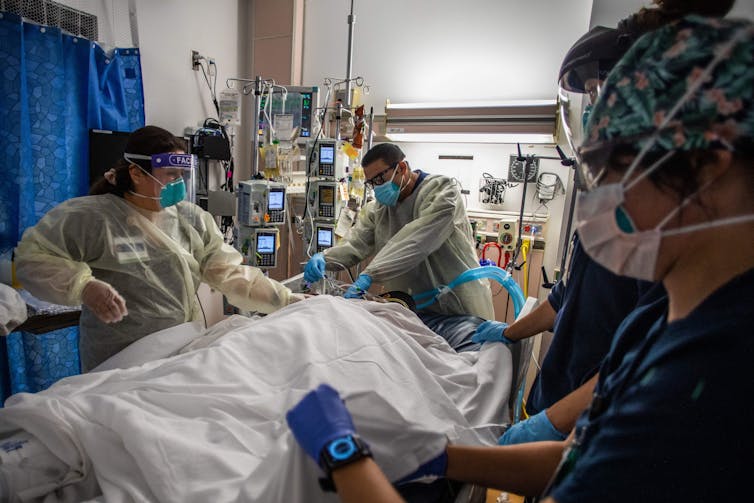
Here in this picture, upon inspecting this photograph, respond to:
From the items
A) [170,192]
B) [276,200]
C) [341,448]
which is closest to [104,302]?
[170,192]

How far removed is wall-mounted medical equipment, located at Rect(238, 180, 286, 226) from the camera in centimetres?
339

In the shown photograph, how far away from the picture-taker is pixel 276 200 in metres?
3.48

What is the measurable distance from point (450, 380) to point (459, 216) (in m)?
1.26

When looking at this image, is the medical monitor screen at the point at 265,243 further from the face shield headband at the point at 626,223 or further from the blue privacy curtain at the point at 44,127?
the face shield headband at the point at 626,223

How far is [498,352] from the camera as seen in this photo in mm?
1802

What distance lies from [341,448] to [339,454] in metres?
0.01

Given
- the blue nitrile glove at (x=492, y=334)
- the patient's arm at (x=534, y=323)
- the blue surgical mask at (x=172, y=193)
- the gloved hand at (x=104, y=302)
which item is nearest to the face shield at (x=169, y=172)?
the blue surgical mask at (x=172, y=193)

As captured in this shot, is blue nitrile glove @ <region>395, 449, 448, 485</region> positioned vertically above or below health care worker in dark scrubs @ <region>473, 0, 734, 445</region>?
below

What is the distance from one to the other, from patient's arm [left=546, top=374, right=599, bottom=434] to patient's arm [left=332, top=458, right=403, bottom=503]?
2.18 ft

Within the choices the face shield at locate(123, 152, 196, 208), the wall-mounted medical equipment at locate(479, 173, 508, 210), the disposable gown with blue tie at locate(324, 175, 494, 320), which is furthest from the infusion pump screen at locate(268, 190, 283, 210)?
the wall-mounted medical equipment at locate(479, 173, 508, 210)

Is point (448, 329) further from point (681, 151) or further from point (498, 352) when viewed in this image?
point (681, 151)

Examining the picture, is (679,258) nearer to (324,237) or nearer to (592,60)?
(592,60)

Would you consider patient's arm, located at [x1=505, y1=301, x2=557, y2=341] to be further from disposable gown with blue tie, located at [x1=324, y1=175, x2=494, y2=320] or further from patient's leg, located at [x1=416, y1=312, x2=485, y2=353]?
disposable gown with blue tie, located at [x1=324, y1=175, x2=494, y2=320]

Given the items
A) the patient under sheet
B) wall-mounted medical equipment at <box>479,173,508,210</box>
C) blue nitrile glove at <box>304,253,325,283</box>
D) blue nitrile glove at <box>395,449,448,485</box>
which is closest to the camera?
the patient under sheet
